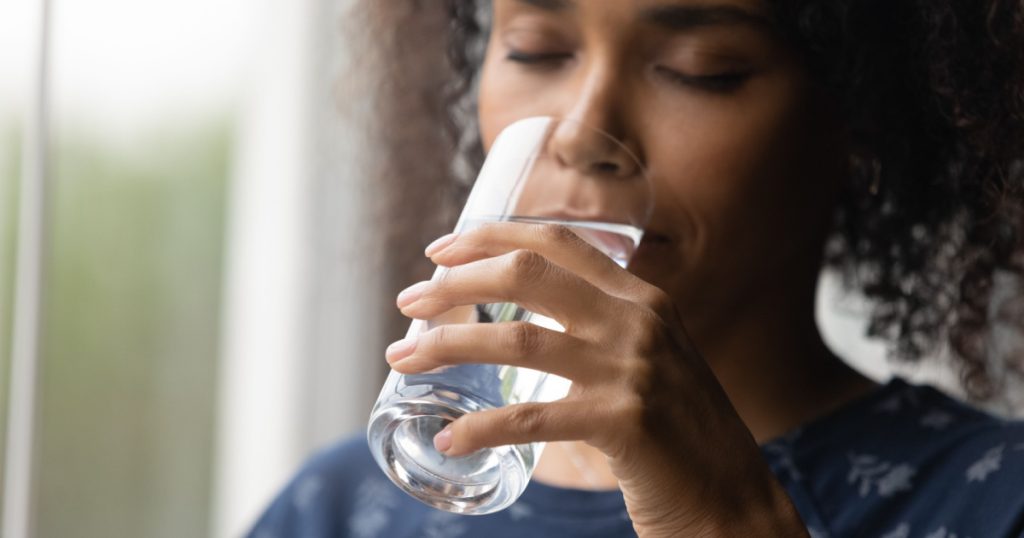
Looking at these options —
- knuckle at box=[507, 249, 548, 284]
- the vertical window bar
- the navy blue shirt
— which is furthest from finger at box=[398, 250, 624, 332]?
the vertical window bar

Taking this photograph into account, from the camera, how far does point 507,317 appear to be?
88cm

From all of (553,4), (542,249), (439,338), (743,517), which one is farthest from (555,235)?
(553,4)

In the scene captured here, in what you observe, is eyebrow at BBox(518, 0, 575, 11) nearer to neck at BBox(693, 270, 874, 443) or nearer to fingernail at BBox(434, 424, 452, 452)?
neck at BBox(693, 270, 874, 443)

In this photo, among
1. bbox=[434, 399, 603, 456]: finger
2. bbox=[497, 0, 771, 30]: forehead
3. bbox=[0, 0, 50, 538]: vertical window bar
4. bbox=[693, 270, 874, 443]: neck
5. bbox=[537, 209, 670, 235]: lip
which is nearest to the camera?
bbox=[434, 399, 603, 456]: finger

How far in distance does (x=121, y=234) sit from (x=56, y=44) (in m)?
0.31

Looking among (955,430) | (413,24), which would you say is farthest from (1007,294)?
(413,24)

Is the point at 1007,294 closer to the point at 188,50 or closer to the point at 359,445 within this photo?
the point at 359,445

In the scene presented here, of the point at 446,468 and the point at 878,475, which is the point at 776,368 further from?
the point at 446,468

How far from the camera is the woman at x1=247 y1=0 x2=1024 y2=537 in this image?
87cm

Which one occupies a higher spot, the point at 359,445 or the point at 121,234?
A: the point at 121,234

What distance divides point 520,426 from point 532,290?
0.09 metres

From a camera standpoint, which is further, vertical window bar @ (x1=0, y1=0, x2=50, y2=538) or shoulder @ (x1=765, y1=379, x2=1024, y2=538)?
vertical window bar @ (x1=0, y1=0, x2=50, y2=538)

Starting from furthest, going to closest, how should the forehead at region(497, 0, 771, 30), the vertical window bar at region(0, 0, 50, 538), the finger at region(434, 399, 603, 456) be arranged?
the vertical window bar at region(0, 0, 50, 538) < the forehead at region(497, 0, 771, 30) < the finger at region(434, 399, 603, 456)

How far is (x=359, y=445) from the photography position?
1.46 meters
